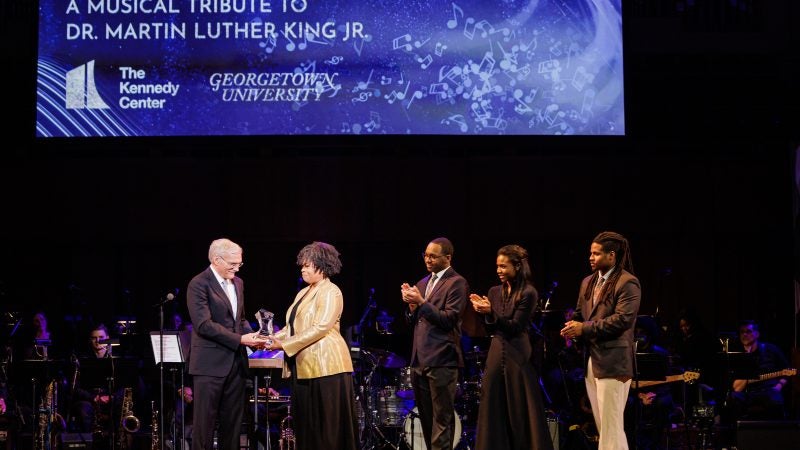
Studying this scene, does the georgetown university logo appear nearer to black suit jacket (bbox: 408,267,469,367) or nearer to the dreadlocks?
black suit jacket (bbox: 408,267,469,367)

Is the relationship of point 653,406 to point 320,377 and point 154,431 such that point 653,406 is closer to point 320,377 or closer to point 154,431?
point 320,377

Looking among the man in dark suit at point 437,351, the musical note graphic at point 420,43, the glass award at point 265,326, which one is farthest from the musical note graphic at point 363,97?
the glass award at point 265,326

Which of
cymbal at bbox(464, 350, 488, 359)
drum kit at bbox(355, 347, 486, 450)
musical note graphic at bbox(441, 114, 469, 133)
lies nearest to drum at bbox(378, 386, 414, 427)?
drum kit at bbox(355, 347, 486, 450)

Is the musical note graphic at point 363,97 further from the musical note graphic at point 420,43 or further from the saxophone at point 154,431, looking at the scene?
the saxophone at point 154,431

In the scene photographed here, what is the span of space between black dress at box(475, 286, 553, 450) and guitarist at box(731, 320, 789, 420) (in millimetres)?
4226

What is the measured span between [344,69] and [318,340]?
5462 mm

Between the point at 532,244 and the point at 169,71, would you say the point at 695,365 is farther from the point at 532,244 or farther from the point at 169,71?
the point at 169,71

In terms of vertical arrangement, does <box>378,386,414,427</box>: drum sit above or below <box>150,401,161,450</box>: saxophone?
above

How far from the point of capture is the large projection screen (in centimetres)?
1059

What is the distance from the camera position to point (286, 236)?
37.7 ft

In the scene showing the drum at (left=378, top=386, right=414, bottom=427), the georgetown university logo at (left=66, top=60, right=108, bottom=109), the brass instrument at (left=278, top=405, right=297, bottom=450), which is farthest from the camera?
the georgetown university logo at (left=66, top=60, right=108, bottom=109)

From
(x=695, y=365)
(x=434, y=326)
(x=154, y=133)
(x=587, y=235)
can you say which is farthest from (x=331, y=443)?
(x=587, y=235)

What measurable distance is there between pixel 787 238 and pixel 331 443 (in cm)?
795

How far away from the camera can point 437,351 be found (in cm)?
630
